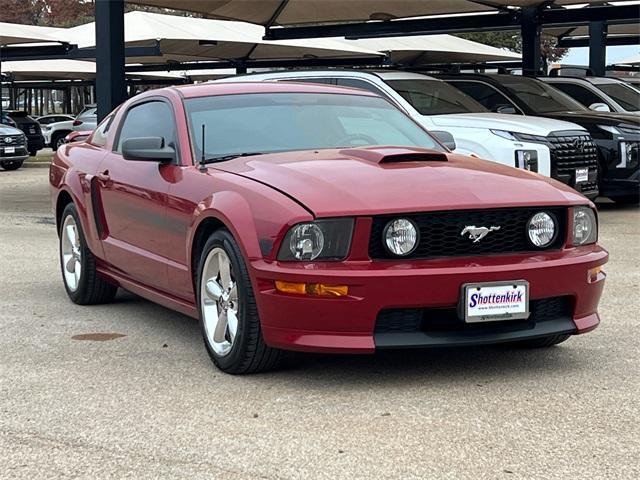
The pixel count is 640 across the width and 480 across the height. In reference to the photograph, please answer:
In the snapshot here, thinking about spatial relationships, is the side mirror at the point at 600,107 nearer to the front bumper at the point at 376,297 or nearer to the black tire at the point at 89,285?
the black tire at the point at 89,285

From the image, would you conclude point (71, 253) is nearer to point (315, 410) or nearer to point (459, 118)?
point (315, 410)

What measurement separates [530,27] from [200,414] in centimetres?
1627

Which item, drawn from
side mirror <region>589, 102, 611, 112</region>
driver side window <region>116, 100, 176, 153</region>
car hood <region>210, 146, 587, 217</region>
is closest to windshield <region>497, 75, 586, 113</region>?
side mirror <region>589, 102, 611, 112</region>

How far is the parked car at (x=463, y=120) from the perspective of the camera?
1042 centimetres

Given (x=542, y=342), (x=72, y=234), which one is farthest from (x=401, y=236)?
(x=72, y=234)

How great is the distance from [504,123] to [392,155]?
19.2 ft

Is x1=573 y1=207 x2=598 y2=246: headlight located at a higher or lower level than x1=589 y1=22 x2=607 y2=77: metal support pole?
lower

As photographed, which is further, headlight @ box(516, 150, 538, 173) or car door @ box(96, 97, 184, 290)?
headlight @ box(516, 150, 538, 173)

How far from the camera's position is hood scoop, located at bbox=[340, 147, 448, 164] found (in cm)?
507

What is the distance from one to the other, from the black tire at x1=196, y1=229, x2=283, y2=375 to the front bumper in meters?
0.08

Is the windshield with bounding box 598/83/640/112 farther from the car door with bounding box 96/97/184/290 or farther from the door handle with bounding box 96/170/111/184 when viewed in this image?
the door handle with bounding box 96/170/111/184

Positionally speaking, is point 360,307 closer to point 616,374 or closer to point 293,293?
point 293,293

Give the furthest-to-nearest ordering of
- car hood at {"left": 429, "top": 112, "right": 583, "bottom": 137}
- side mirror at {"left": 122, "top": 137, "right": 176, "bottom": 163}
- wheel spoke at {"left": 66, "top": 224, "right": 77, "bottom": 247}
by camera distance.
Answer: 1. car hood at {"left": 429, "top": 112, "right": 583, "bottom": 137}
2. wheel spoke at {"left": 66, "top": 224, "right": 77, "bottom": 247}
3. side mirror at {"left": 122, "top": 137, "right": 176, "bottom": 163}

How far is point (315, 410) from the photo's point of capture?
4277 mm
